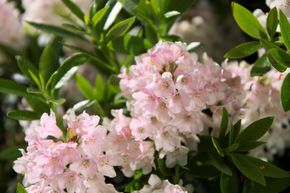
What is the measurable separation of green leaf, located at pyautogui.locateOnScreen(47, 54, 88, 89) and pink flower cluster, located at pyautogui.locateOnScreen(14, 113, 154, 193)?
127mm

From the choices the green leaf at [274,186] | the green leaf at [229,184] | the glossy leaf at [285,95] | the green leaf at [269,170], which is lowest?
the green leaf at [274,186]

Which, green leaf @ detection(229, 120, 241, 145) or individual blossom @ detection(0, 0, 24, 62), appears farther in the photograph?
individual blossom @ detection(0, 0, 24, 62)

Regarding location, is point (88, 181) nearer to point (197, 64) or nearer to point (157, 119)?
point (157, 119)

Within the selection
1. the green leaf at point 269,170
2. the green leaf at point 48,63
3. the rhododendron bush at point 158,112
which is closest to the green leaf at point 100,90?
the rhododendron bush at point 158,112

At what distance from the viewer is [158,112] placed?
89 centimetres

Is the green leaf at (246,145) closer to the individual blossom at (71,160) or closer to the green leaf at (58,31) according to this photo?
the individual blossom at (71,160)

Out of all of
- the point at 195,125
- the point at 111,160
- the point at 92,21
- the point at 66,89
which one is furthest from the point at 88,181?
the point at 66,89

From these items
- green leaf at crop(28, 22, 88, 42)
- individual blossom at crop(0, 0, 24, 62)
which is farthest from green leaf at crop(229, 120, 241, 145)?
individual blossom at crop(0, 0, 24, 62)

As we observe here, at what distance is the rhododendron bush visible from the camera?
0.86 meters

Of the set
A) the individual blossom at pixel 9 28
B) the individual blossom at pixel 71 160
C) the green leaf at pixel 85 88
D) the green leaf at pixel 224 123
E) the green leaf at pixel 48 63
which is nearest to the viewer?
the individual blossom at pixel 71 160

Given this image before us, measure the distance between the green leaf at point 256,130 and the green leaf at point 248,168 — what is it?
0.03m

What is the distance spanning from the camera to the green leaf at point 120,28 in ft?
3.20

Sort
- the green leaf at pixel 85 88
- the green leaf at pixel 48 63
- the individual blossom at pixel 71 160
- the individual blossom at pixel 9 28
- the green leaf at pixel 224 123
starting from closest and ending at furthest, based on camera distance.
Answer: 1. the individual blossom at pixel 71 160
2. the green leaf at pixel 224 123
3. the green leaf at pixel 48 63
4. the green leaf at pixel 85 88
5. the individual blossom at pixel 9 28

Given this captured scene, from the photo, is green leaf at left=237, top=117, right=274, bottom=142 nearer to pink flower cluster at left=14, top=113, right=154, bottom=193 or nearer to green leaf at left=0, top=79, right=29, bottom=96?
pink flower cluster at left=14, top=113, right=154, bottom=193
